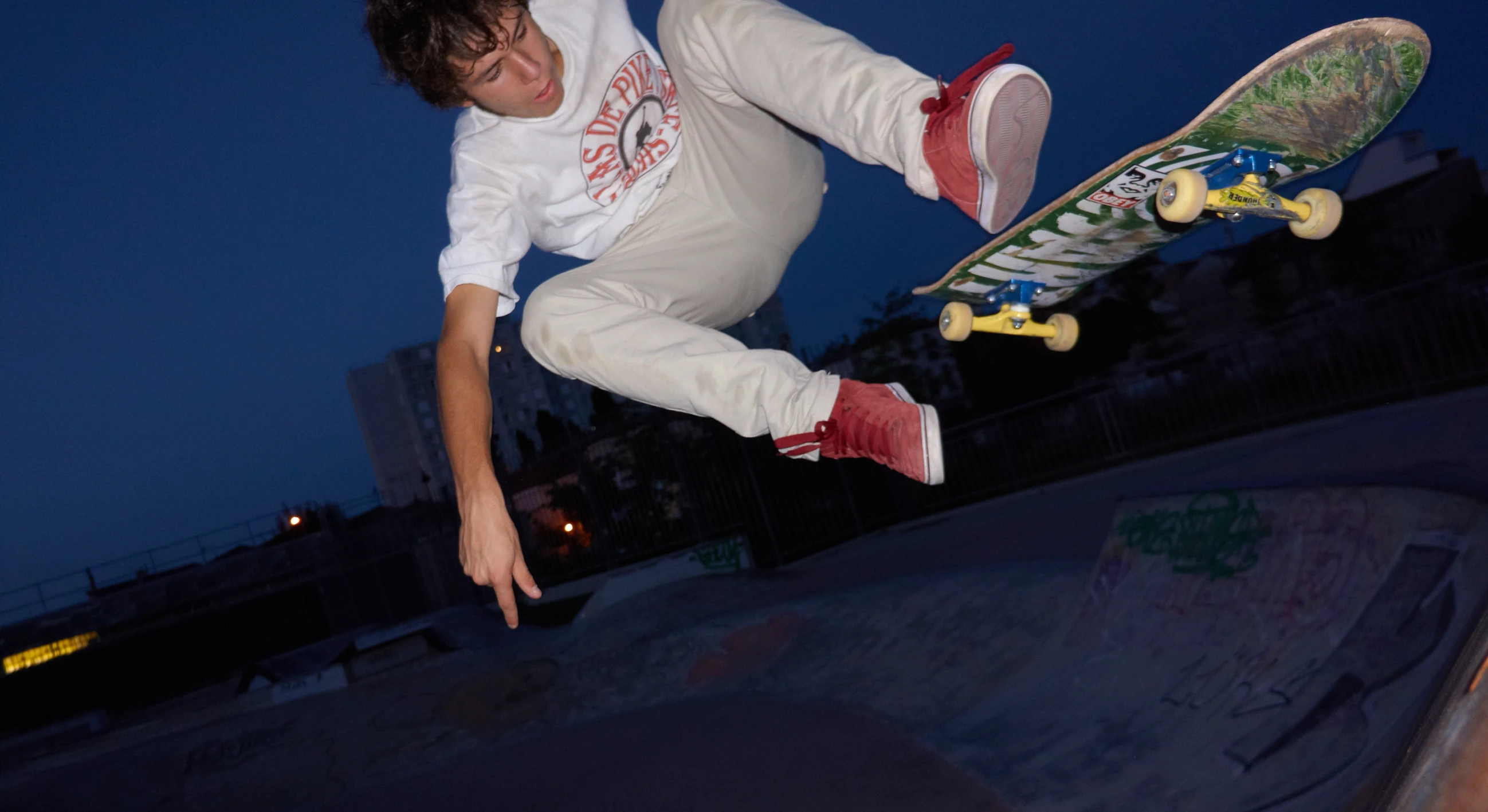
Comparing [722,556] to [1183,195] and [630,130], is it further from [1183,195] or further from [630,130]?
[1183,195]

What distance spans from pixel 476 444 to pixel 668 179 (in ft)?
3.33

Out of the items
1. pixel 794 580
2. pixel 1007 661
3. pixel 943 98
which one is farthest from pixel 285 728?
pixel 943 98

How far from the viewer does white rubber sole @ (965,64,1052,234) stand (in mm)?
1766

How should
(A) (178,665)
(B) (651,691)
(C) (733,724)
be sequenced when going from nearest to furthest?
1. (C) (733,724)
2. (B) (651,691)
3. (A) (178,665)

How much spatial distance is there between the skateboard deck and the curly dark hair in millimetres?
1826

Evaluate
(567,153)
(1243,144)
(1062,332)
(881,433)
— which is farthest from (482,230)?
(1062,332)

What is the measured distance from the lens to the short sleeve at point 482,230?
243cm

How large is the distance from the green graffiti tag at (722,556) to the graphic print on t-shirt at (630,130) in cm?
1014

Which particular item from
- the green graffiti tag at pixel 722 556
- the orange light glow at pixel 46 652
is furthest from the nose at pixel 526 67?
the orange light glow at pixel 46 652

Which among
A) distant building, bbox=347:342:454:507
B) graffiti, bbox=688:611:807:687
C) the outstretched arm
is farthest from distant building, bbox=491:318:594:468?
the outstretched arm

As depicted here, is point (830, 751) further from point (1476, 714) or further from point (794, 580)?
point (794, 580)

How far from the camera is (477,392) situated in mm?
2270

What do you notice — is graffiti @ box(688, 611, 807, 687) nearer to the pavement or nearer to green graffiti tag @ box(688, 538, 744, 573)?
the pavement

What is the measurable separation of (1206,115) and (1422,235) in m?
17.3
